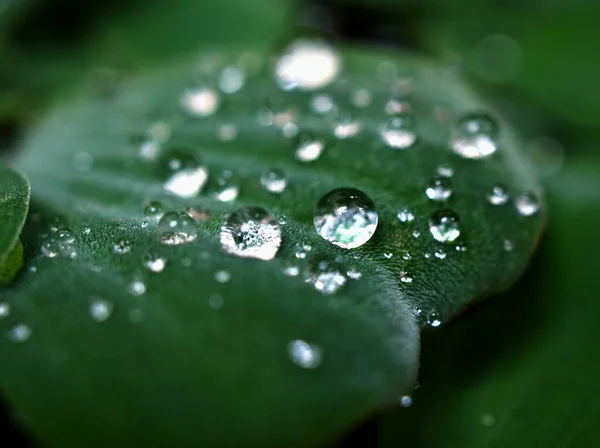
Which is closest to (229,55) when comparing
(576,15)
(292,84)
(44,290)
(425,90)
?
(292,84)

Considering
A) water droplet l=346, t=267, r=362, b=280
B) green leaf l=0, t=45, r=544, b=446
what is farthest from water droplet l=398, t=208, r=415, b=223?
water droplet l=346, t=267, r=362, b=280

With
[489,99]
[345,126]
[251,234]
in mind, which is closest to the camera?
[251,234]

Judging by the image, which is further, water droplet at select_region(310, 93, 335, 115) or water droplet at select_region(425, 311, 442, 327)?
water droplet at select_region(310, 93, 335, 115)

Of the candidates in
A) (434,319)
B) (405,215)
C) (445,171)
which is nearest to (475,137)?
(445,171)

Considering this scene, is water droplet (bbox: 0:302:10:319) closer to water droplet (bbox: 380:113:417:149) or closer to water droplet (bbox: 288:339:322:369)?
water droplet (bbox: 288:339:322:369)

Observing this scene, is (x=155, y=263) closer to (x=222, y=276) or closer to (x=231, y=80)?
(x=222, y=276)

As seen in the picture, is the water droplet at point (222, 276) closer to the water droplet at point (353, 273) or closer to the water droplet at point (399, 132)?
the water droplet at point (353, 273)
